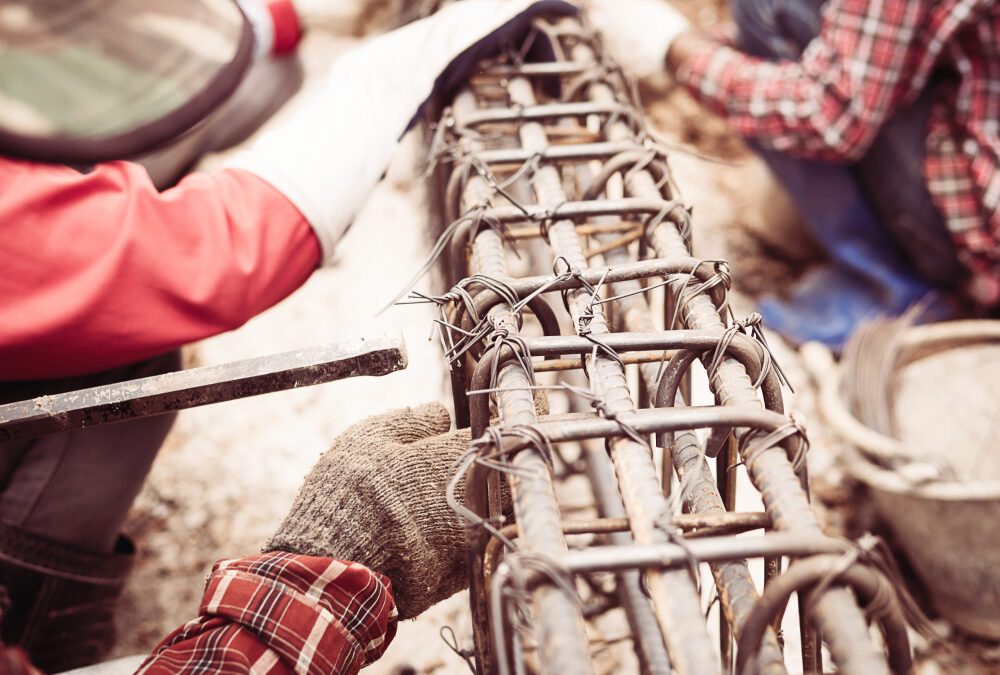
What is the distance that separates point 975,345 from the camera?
1.89 metres

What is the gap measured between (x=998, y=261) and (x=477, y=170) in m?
1.48

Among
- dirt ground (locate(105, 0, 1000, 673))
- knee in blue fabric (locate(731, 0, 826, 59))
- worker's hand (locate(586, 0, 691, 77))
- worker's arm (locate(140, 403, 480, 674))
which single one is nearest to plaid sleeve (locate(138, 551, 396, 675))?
worker's arm (locate(140, 403, 480, 674))

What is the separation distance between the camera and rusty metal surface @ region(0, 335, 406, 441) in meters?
0.75

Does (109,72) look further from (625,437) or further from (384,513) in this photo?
(625,437)

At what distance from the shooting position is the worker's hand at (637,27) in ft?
6.05

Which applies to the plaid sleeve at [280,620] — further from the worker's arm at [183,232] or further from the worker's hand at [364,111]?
the worker's hand at [364,111]

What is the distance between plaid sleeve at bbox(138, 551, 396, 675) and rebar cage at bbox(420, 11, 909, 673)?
0.40ft

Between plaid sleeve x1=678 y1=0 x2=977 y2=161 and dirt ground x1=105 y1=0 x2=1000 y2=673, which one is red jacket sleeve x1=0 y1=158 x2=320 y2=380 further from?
plaid sleeve x1=678 y1=0 x2=977 y2=161

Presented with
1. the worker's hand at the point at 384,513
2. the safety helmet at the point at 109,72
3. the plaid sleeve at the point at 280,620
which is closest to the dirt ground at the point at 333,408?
the worker's hand at the point at 384,513

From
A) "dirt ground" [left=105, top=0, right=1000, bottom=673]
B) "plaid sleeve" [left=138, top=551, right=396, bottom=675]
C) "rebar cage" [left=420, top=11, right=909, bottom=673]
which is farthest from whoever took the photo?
"dirt ground" [left=105, top=0, right=1000, bottom=673]

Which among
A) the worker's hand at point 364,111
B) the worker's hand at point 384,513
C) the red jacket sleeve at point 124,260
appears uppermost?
the worker's hand at point 364,111

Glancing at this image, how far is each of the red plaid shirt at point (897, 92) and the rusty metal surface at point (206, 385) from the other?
1.43m

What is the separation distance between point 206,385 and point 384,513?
0.23 meters

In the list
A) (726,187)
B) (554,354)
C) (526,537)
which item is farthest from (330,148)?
(726,187)
